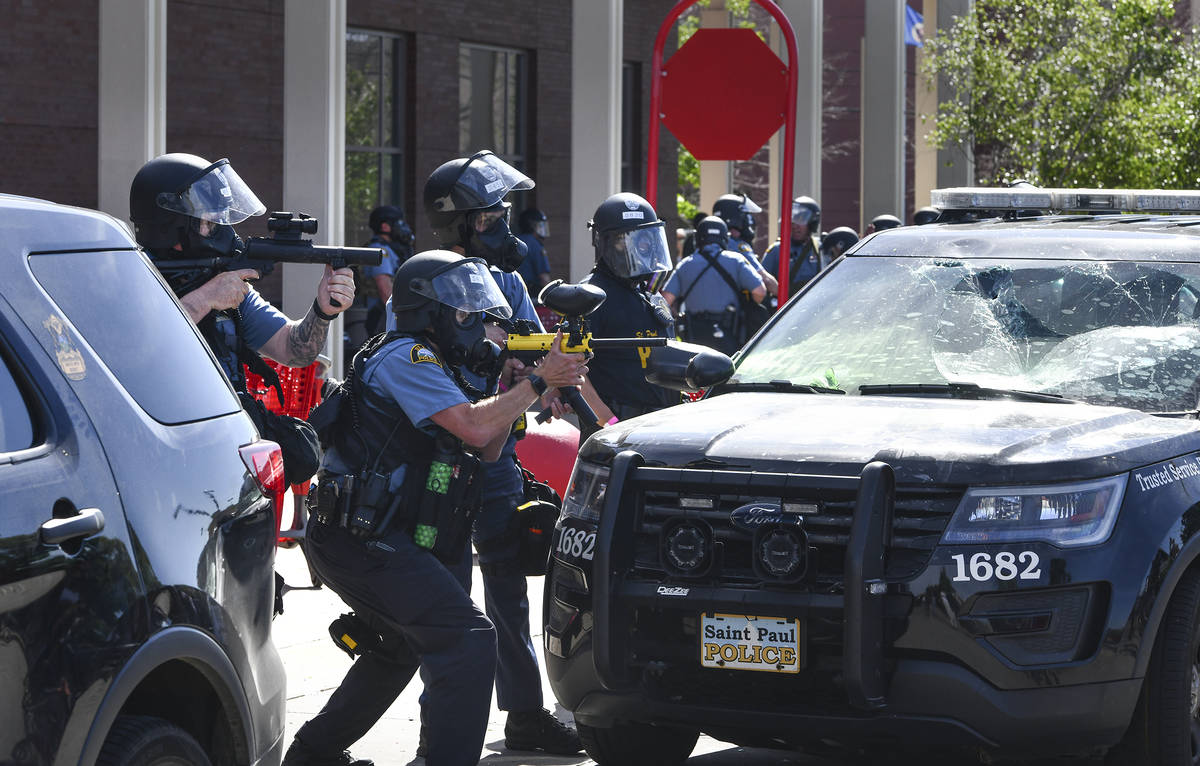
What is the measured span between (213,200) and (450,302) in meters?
0.95

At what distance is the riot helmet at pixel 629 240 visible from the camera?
743cm

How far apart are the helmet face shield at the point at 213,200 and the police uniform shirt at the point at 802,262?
401 inches

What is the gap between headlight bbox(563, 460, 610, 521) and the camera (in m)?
5.34

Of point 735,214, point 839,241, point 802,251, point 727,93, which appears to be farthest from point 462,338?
point 839,241

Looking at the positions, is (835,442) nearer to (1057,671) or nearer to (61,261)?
(1057,671)

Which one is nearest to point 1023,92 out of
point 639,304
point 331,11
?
point 331,11

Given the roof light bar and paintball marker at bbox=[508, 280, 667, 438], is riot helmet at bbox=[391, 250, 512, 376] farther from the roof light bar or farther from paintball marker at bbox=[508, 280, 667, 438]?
the roof light bar

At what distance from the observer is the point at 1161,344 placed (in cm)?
576

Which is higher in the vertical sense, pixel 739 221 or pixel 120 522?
pixel 739 221

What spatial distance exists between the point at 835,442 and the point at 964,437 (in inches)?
14.2

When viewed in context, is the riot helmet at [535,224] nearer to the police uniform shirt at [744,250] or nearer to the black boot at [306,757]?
the police uniform shirt at [744,250]

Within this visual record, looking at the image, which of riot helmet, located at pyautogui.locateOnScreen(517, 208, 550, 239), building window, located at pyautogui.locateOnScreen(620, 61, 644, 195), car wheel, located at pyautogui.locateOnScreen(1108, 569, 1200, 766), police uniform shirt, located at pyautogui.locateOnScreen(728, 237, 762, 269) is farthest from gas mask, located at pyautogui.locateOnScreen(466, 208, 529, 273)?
building window, located at pyautogui.locateOnScreen(620, 61, 644, 195)

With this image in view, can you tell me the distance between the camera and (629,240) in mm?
7469

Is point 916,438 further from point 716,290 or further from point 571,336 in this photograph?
point 716,290
